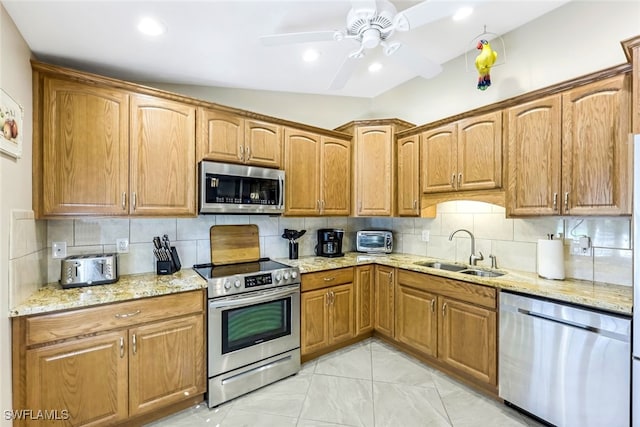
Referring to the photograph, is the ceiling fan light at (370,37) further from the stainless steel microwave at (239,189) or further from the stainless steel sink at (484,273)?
the stainless steel sink at (484,273)

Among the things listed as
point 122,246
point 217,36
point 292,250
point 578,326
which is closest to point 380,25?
point 217,36

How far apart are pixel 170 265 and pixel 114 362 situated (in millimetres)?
770

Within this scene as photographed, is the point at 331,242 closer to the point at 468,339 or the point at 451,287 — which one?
the point at 451,287

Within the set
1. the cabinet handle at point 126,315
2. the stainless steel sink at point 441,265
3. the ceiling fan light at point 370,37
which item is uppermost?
the ceiling fan light at point 370,37

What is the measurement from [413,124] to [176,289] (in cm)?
289

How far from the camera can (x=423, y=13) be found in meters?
1.41

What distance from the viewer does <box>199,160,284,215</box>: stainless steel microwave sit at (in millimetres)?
2289

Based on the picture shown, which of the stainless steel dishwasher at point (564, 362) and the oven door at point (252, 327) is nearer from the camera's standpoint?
the stainless steel dishwasher at point (564, 362)

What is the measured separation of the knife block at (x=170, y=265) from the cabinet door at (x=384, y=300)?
1917mm

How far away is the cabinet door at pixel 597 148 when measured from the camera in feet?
5.50

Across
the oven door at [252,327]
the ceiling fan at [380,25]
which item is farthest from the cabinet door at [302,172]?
the ceiling fan at [380,25]

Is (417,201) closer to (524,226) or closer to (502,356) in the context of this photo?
(524,226)

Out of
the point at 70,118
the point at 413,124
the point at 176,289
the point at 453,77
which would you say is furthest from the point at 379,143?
the point at 70,118

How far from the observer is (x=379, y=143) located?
3.14 meters
